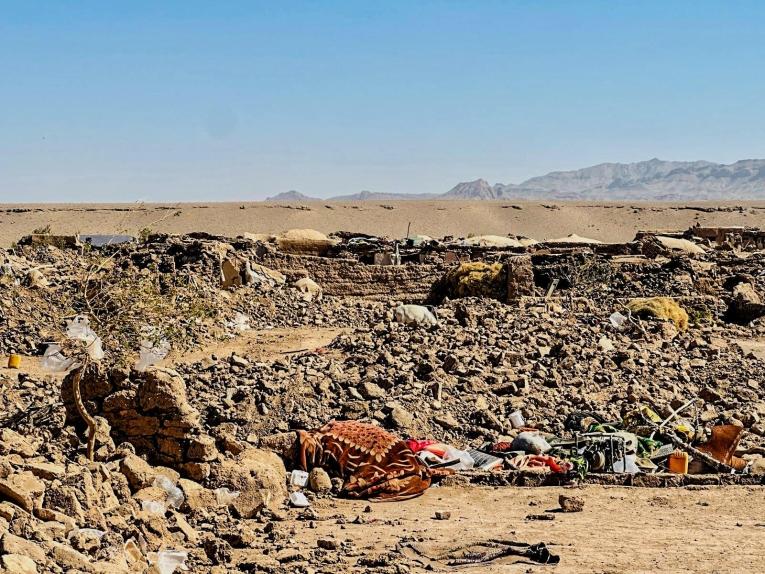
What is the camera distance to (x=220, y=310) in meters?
16.2

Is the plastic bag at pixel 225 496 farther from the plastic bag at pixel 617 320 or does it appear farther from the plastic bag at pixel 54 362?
the plastic bag at pixel 617 320

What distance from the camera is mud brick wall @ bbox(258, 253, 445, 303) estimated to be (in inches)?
798

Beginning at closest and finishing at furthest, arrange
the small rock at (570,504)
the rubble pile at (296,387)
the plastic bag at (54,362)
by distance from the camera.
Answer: the rubble pile at (296,387) → the small rock at (570,504) → the plastic bag at (54,362)

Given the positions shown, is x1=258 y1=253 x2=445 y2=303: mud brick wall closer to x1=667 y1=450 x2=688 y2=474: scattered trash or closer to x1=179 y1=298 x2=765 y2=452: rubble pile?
x1=179 y1=298 x2=765 y2=452: rubble pile

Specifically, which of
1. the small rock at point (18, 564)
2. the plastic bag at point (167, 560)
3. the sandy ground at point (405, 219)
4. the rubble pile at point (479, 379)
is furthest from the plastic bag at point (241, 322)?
the sandy ground at point (405, 219)

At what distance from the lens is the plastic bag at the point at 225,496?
688cm

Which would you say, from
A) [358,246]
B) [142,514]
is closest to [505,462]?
[142,514]

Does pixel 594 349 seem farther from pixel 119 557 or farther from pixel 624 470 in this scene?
pixel 119 557

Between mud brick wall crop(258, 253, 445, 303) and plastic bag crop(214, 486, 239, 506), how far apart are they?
43.4 ft

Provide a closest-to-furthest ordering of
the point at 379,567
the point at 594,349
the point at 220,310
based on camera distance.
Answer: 1. the point at 379,567
2. the point at 594,349
3. the point at 220,310

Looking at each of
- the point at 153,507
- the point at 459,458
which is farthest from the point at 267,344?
the point at 153,507

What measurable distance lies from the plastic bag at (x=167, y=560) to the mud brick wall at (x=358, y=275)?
47.9 ft

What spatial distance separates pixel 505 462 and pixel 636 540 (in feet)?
6.91

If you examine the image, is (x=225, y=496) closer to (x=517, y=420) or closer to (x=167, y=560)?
(x=167, y=560)
